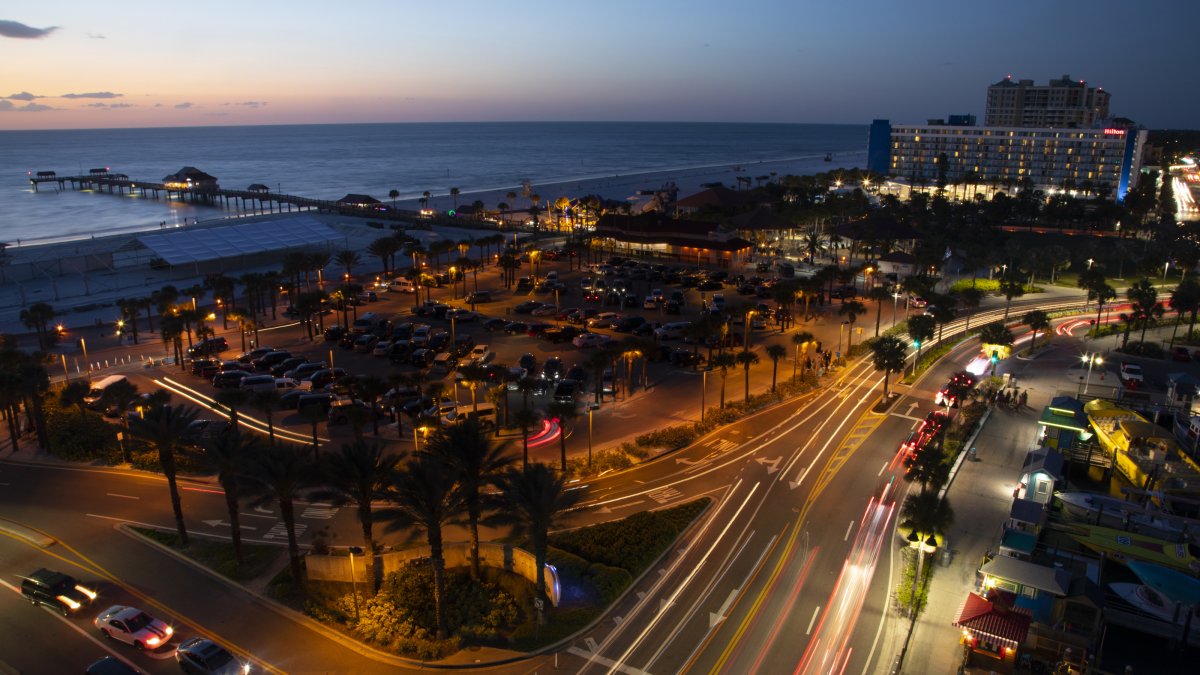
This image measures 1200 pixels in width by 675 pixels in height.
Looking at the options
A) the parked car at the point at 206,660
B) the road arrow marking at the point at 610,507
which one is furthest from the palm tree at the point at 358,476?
the road arrow marking at the point at 610,507

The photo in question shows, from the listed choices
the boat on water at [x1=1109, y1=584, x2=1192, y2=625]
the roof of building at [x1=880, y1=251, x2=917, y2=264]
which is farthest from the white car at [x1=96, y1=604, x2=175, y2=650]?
the roof of building at [x1=880, y1=251, x2=917, y2=264]

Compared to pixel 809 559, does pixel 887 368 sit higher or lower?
higher

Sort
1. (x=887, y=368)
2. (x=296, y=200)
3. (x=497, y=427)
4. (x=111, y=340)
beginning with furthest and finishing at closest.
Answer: (x=296, y=200), (x=111, y=340), (x=887, y=368), (x=497, y=427)

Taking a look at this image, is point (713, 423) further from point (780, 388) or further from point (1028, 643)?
point (1028, 643)

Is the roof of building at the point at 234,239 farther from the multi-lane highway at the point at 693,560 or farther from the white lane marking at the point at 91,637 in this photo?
the white lane marking at the point at 91,637

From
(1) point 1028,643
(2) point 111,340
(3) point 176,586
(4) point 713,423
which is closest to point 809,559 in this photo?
(1) point 1028,643

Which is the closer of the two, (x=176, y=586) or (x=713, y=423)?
(x=176, y=586)

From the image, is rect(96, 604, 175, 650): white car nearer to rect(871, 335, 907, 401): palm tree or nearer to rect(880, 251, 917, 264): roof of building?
rect(871, 335, 907, 401): palm tree
